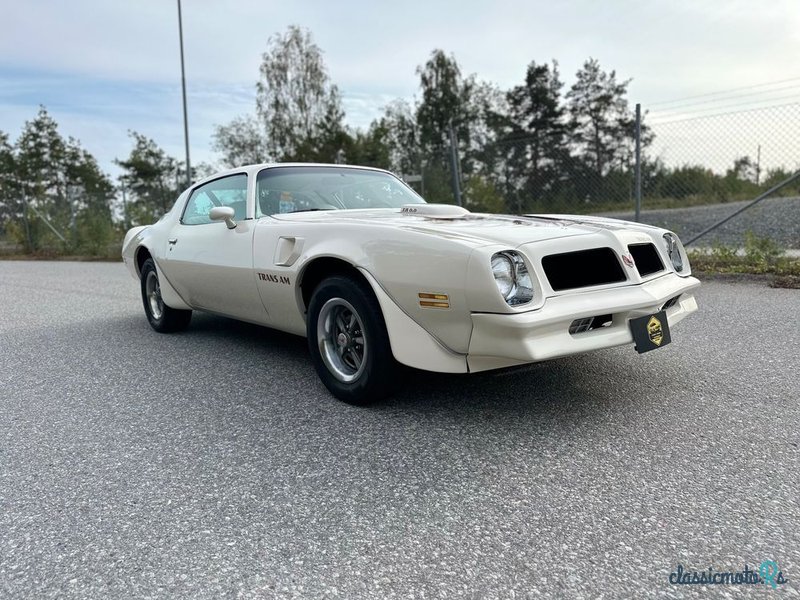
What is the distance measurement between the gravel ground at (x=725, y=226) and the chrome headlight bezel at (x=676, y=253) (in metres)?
5.21

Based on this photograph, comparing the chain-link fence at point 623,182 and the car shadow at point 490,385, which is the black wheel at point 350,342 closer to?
the car shadow at point 490,385

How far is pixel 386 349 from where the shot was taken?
2.89m

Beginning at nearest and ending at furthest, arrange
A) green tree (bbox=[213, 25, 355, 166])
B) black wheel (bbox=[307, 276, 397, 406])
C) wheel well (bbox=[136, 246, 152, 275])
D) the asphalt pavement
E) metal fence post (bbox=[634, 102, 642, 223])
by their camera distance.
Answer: the asphalt pavement → black wheel (bbox=[307, 276, 397, 406]) → wheel well (bbox=[136, 246, 152, 275]) → metal fence post (bbox=[634, 102, 642, 223]) → green tree (bbox=[213, 25, 355, 166])

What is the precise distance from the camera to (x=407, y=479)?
2.29 metres

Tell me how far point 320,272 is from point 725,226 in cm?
928

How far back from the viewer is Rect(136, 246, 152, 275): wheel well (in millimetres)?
5422

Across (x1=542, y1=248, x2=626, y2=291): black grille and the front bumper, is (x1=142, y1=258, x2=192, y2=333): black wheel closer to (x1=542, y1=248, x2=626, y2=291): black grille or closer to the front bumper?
the front bumper

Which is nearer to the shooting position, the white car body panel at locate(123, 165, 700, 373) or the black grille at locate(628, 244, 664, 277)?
the white car body panel at locate(123, 165, 700, 373)

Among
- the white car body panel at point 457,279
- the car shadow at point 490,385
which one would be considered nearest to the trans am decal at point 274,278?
the white car body panel at point 457,279

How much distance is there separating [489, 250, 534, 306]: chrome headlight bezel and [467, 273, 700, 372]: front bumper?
9cm

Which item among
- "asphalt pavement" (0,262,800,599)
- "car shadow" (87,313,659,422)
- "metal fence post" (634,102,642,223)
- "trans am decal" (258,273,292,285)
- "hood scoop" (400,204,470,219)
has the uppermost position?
"metal fence post" (634,102,642,223)

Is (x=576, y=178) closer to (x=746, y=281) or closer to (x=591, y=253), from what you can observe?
(x=746, y=281)

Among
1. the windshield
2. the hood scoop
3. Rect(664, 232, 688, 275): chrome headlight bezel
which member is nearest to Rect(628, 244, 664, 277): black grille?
Rect(664, 232, 688, 275): chrome headlight bezel

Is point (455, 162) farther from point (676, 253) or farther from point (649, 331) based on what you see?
point (649, 331)
